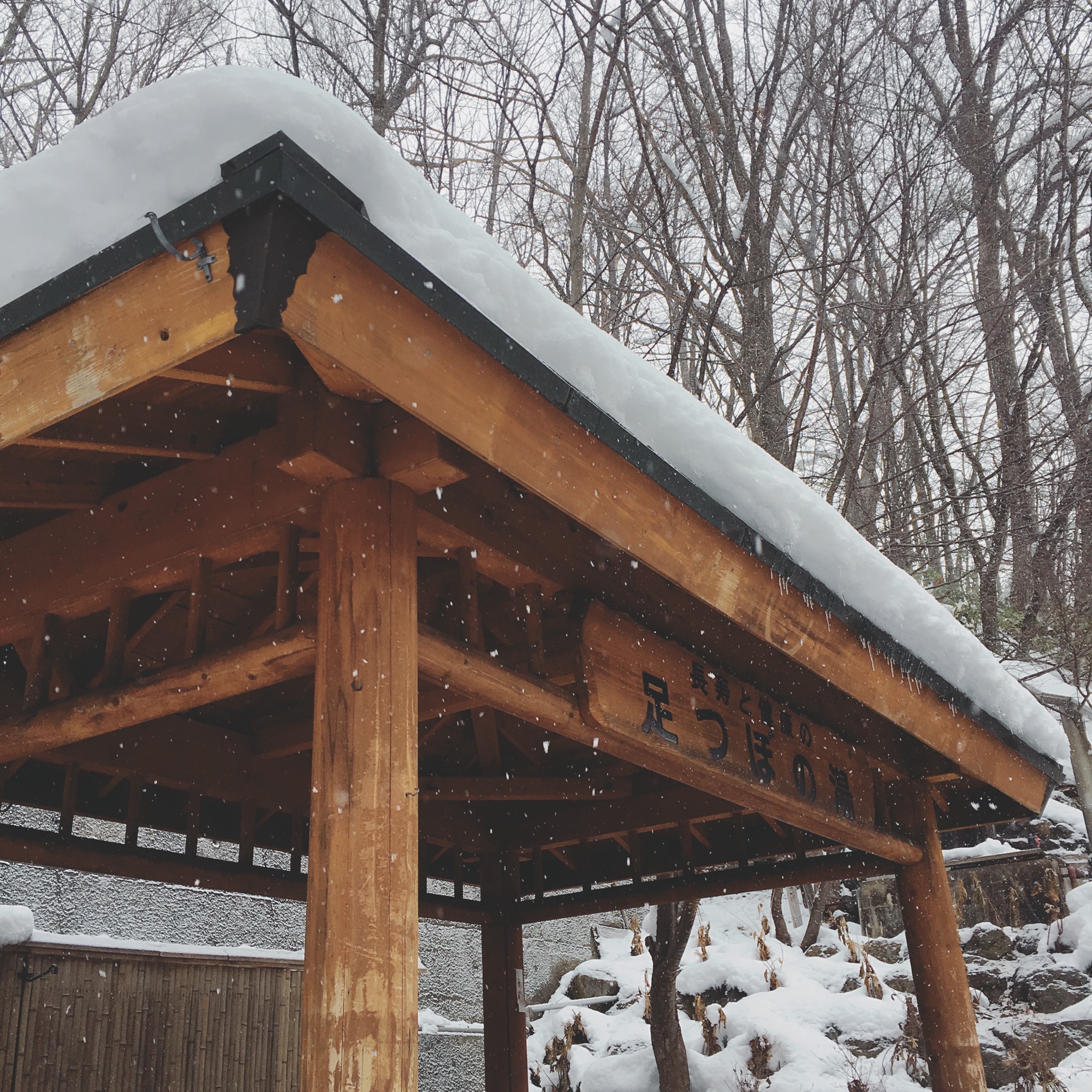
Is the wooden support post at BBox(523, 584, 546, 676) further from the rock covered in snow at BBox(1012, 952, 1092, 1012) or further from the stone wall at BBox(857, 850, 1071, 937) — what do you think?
the rock covered in snow at BBox(1012, 952, 1092, 1012)

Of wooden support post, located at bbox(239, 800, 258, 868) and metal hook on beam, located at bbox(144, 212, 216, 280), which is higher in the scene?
metal hook on beam, located at bbox(144, 212, 216, 280)

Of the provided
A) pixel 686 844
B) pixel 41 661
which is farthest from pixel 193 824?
pixel 686 844

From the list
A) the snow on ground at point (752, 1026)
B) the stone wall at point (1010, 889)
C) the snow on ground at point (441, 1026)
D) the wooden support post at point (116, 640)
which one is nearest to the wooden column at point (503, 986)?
the snow on ground at point (752, 1026)

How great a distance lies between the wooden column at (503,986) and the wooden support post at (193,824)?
255cm

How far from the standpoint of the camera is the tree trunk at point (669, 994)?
903cm

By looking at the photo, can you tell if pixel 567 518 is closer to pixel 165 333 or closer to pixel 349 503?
pixel 349 503

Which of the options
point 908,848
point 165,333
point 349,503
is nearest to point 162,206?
point 165,333

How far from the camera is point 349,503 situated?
256cm

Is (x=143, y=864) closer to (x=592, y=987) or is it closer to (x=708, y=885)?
(x=708, y=885)

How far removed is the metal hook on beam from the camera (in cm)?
181

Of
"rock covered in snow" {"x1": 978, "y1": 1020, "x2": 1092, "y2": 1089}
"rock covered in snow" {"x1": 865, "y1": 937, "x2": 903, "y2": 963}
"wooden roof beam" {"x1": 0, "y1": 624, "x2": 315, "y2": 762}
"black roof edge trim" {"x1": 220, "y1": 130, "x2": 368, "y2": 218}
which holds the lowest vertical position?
"rock covered in snow" {"x1": 978, "y1": 1020, "x2": 1092, "y2": 1089}

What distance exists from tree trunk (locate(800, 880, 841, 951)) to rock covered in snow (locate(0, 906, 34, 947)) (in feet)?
31.7

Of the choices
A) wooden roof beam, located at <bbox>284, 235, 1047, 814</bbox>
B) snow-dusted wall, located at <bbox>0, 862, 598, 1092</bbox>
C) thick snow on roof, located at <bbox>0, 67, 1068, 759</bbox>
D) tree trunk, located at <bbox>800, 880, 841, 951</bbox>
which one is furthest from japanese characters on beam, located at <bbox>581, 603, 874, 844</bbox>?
tree trunk, located at <bbox>800, 880, 841, 951</bbox>

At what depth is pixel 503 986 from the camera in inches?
286
